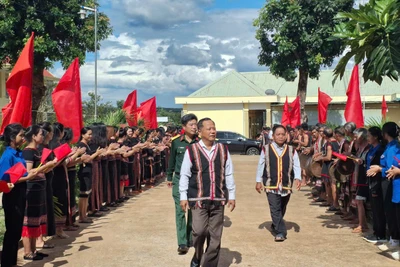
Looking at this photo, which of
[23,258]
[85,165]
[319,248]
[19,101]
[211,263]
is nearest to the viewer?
[211,263]

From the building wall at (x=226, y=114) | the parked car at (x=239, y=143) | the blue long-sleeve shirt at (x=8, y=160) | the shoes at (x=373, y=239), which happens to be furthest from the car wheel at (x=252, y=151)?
the blue long-sleeve shirt at (x=8, y=160)

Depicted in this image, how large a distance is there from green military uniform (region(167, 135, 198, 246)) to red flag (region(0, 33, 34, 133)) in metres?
2.40

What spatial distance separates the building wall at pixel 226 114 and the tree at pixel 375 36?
29.2 m

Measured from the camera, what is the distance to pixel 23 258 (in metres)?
6.55

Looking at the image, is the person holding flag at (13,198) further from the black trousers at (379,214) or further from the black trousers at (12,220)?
the black trousers at (379,214)

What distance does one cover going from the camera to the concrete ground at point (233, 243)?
6.47m

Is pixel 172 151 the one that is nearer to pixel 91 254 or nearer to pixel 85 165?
pixel 91 254

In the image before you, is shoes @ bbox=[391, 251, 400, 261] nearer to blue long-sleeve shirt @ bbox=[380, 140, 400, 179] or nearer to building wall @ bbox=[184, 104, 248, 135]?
blue long-sleeve shirt @ bbox=[380, 140, 400, 179]

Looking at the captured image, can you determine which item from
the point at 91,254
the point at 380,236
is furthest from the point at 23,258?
the point at 380,236

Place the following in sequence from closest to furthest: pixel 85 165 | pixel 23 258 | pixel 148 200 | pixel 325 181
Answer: pixel 23 258 → pixel 85 165 → pixel 325 181 → pixel 148 200

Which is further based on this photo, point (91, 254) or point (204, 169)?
point (91, 254)

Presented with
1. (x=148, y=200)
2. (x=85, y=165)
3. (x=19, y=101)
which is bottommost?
(x=148, y=200)

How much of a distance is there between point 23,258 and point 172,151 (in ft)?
8.08

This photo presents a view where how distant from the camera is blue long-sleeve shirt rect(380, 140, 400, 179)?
648 centimetres
